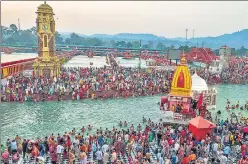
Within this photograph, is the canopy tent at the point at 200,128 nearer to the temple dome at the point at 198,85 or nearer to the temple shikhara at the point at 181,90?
the temple shikhara at the point at 181,90

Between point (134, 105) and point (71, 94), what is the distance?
206 inches

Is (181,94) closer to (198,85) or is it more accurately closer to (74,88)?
(198,85)

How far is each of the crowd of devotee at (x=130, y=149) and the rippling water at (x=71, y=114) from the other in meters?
3.53

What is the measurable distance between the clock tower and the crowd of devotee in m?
17.5

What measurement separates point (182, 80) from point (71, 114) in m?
7.45

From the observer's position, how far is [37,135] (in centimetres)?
1661

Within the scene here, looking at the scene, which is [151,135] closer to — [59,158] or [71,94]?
[59,158]

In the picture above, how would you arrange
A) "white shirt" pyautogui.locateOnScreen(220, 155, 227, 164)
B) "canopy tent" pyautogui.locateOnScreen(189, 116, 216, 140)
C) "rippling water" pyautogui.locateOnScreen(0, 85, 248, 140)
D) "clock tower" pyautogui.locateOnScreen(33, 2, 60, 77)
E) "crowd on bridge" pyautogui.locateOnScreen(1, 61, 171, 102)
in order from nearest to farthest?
"white shirt" pyautogui.locateOnScreen(220, 155, 227, 164) → "canopy tent" pyautogui.locateOnScreen(189, 116, 216, 140) → "rippling water" pyautogui.locateOnScreen(0, 85, 248, 140) → "crowd on bridge" pyautogui.locateOnScreen(1, 61, 171, 102) → "clock tower" pyautogui.locateOnScreen(33, 2, 60, 77)

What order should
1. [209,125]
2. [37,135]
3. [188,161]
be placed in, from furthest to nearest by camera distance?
[37,135] < [209,125] < [188,161]

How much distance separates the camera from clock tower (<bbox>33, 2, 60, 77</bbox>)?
3144cm

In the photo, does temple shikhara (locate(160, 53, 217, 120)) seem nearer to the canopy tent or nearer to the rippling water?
the rippling water

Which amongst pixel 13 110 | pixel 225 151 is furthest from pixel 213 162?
pixel 13 110

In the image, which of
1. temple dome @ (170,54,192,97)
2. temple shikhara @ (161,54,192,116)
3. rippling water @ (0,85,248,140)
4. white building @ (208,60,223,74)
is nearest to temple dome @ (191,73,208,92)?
rippling water @ (0,85,248,140)

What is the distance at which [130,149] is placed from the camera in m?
13.4
